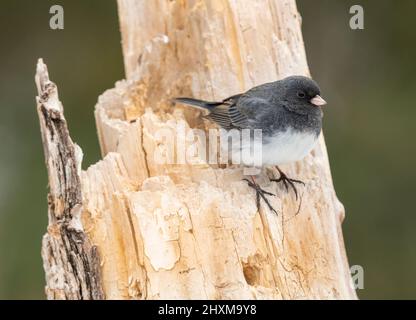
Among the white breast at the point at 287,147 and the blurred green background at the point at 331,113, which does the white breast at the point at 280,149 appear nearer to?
the white breast at the point at 287,147

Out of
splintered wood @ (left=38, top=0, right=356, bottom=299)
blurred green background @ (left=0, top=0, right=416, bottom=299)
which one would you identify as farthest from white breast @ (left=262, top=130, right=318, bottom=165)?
blurred green background @ (left=0, top=0, right=416, bottom=299)

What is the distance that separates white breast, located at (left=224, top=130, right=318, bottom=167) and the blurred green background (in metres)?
2.21

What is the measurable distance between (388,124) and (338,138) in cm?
41

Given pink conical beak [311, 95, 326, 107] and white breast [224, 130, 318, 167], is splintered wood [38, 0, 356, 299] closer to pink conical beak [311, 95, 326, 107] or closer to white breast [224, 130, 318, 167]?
white breast [224, 130, 318, 167]

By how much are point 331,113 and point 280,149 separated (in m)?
2.73

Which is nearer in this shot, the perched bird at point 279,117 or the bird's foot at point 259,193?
the bird's foot at point 259,193

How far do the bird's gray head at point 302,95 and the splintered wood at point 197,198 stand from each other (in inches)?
11.0

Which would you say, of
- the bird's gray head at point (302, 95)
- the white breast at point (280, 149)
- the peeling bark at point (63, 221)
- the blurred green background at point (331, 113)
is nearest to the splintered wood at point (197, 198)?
the peeling bark at point (63, 221)

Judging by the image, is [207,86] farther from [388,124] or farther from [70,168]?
[388,124]

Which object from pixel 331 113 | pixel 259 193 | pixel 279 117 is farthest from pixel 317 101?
pixel 331 113

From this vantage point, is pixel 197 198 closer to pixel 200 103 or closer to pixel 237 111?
pixel 237 111

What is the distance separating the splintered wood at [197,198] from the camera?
125 inches

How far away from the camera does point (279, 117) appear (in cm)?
374
